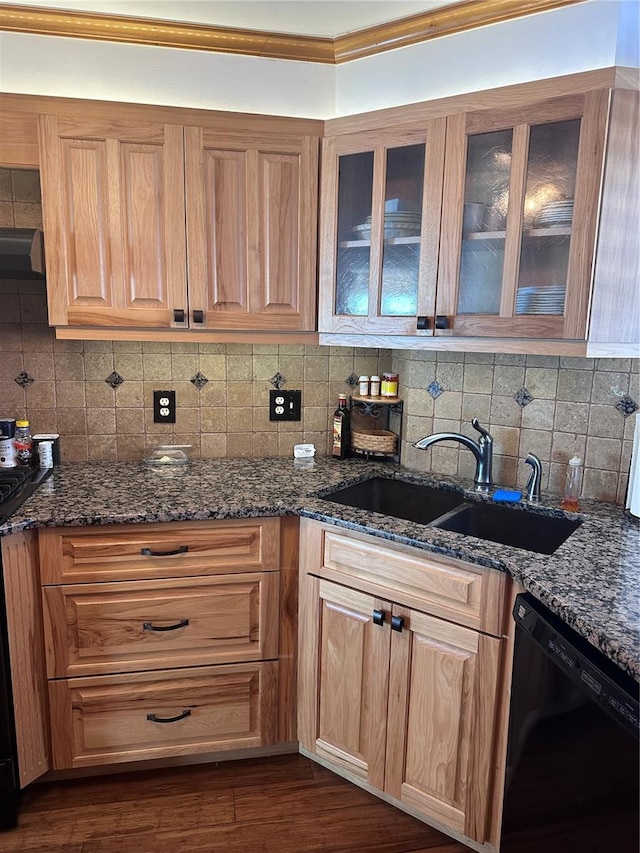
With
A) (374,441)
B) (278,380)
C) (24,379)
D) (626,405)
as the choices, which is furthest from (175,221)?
(626,405)

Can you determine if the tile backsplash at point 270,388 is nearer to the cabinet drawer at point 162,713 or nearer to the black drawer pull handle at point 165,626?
the black drawer pull handle at point 165,626

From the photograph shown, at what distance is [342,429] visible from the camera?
7.54 ft

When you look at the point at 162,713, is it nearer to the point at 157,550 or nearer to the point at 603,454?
the point at 157,550

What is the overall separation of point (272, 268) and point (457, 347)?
681 millimetres

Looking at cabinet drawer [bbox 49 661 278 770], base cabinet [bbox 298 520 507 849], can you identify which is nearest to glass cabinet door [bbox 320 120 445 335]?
base cabinet [bbox 298 520 507 849]

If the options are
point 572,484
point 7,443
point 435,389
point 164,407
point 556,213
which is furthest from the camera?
point 164,407

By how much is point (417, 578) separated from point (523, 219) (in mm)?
1042

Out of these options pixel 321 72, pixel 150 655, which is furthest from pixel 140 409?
pixel 321 72

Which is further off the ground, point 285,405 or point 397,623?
point 285,405

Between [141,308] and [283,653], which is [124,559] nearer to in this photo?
[283,653]

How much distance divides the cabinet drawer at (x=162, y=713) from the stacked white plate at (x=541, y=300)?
1355mm

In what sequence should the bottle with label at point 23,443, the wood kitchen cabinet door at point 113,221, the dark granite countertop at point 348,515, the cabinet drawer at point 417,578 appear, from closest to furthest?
the dark granite countertop at point 348,515 < the cabinet drawer at point 417,578 < the wood kitchen cabinet door at point 113,221 < the bottle with label at point 23,443

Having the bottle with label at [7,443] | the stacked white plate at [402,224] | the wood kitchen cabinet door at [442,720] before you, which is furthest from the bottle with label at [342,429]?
the bottle with label at [7,443]

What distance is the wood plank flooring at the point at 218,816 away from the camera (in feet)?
5.47
